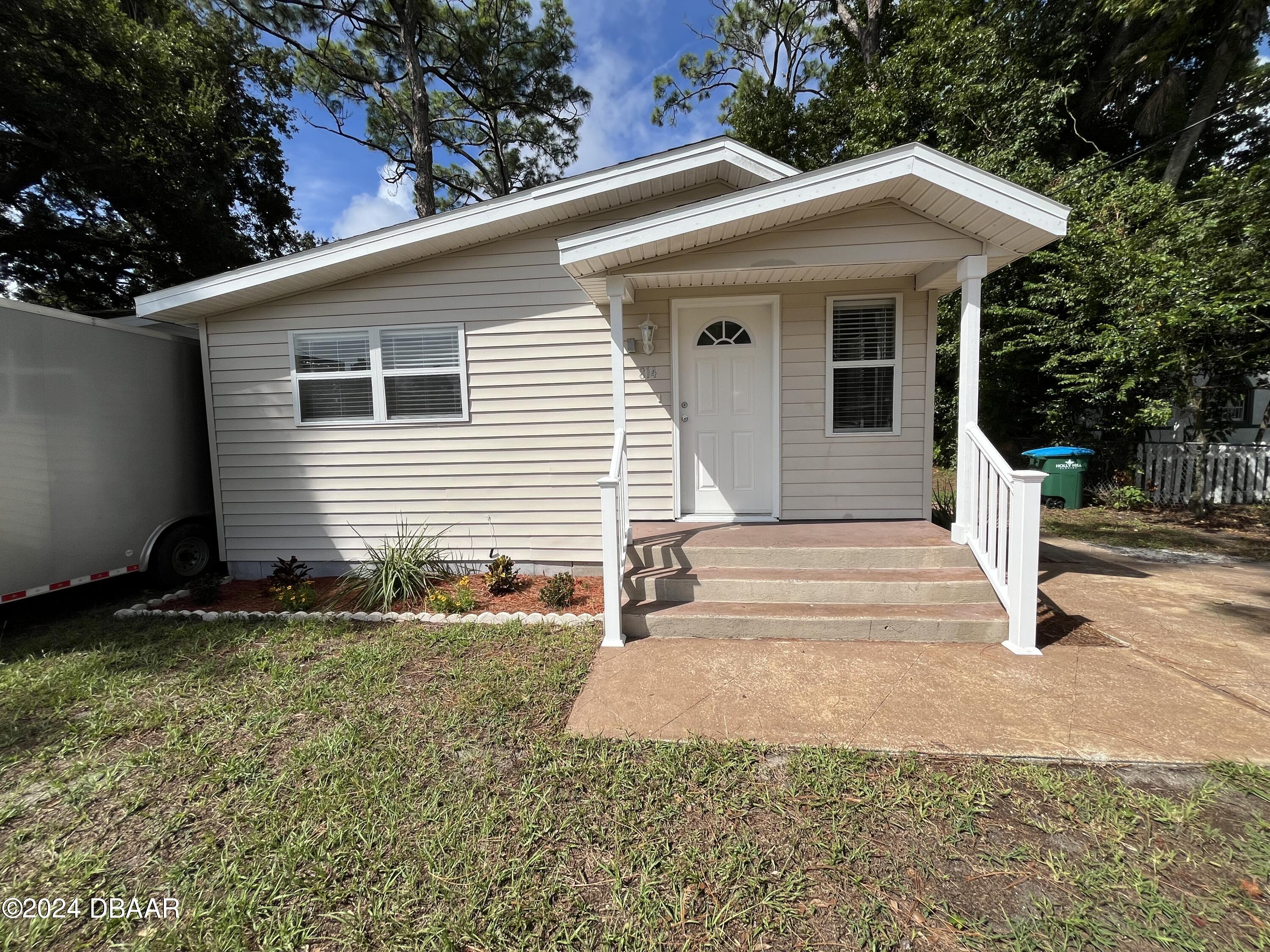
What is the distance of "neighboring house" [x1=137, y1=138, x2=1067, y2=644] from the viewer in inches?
192

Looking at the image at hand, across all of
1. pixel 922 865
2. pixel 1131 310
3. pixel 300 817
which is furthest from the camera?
pixel 1131 310

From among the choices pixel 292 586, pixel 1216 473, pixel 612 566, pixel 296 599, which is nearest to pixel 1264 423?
pixel 1216 473

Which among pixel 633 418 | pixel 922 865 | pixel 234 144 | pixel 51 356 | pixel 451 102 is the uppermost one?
pixel 451 102

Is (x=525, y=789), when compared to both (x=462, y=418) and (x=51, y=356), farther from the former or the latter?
(x=51, y=356)

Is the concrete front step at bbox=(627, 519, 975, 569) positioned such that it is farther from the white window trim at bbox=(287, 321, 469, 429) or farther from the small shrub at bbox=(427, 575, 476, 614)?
the white window trim at bbox=(287, 321, 469, 429)

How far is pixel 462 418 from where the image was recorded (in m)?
5.29

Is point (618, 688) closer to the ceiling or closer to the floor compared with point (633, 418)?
closer to the floor

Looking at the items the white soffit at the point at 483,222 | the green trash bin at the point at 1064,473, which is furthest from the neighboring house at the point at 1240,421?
the white soffit at the point at 483,222

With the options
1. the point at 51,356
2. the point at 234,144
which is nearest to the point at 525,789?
the point at 51,356

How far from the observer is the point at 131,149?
8.51 m

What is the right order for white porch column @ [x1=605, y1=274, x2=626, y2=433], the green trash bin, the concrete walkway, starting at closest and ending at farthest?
the concrete walkway
white porch column @ [x1=605, y1=274, x2=626, y2=433]
the green trash bin

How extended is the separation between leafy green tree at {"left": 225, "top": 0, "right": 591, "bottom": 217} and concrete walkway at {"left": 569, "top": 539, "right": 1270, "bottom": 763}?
45.1 ft

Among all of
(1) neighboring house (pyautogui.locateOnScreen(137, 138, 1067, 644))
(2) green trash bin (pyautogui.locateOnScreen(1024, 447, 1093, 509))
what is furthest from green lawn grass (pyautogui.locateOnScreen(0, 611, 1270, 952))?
(2) green trash bin (pyautogui.locateOnScreen(1024, 447, 1093, 509))

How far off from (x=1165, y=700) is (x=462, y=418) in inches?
222
